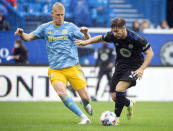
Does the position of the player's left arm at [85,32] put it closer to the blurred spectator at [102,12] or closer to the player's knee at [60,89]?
the player's knee at [60,89]

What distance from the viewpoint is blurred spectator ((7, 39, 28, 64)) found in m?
17.1

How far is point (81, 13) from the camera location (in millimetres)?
19438

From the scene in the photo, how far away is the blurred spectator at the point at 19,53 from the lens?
56.1 ft

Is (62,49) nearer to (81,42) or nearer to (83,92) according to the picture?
(81,42)

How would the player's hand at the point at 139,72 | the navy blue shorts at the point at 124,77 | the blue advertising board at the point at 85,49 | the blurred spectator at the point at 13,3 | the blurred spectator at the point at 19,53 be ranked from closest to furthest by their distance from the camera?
the player's hand at the point at 139,72 < the navy blue shorts at the point at 124,77 < the blurred spectator at the point at 19,53 < the blue advertising board at the point at 85,49 < the blurred spectator at the point at 13,3

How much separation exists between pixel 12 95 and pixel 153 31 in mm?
6127

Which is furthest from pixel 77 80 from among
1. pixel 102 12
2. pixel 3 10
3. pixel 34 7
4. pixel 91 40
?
pixel 102 12

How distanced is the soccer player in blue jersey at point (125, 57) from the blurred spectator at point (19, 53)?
821cm

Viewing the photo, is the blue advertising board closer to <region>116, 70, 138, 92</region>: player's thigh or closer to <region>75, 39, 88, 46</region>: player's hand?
<region>75, 39, 88, 46</region>: player's hand

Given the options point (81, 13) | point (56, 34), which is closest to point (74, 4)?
point (81, 13)

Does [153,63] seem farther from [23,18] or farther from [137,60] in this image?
[137,60]

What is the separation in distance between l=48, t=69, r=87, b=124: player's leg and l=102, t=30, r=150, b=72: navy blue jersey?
1074mm

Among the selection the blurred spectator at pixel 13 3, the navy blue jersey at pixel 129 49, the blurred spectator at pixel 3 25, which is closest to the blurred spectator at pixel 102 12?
the blurred spectator at pixel 13 3

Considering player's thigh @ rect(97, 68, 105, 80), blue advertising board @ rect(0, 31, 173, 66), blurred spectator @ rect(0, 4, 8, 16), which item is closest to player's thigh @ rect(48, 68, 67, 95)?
player's thigh @ rect(97, 68, 105, 80)
